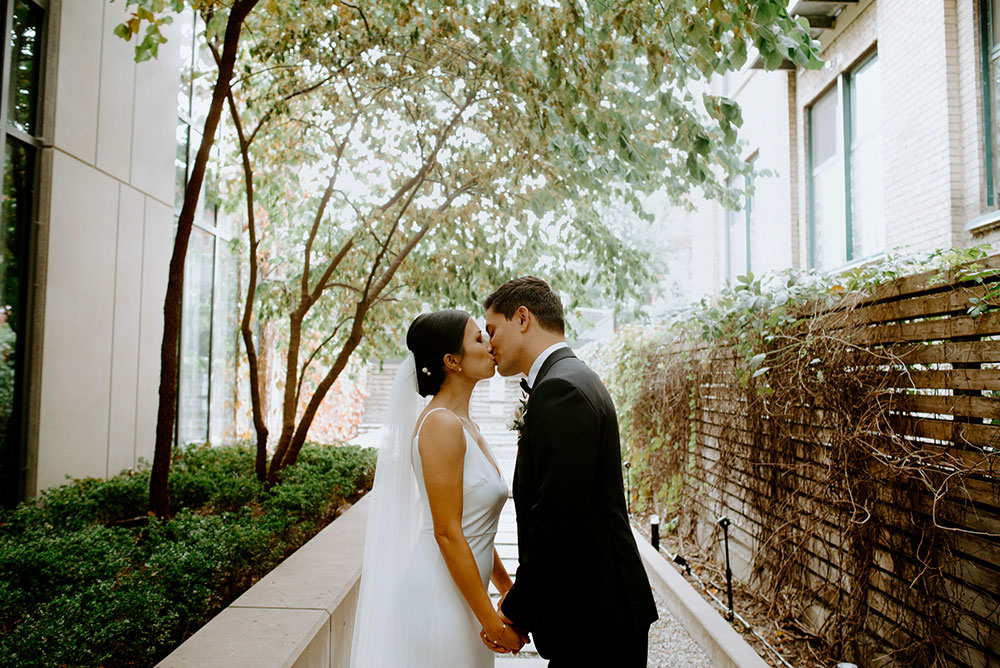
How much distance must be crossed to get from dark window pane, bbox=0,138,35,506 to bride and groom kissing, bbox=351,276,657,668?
3869 mm

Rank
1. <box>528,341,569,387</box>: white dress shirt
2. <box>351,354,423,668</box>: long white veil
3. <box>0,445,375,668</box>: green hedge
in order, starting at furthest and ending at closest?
<box>351,354,423,668</box>: long white veil, <box>0,445,375,668</box>: green hedge, <box>528,341,569,387</box>: white dress shirt

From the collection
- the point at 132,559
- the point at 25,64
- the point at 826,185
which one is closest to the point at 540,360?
the point at 132,559

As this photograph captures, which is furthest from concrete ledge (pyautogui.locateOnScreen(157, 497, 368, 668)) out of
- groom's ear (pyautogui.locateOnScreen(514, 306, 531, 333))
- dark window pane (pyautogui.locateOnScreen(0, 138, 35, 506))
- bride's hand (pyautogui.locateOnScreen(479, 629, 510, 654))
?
dark window pane (pyautogui.locateOnScreen(0, 138, 35, 506))

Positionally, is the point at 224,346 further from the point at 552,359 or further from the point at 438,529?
the point at 552,359

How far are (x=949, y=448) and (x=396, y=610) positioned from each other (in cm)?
260

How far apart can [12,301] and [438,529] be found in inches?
186

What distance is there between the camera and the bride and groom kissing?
82.4 inches

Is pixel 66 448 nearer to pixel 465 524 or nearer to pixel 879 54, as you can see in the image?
pixel 465 524

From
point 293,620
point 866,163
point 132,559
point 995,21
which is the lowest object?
point 293,620

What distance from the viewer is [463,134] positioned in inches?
271

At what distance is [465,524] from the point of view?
259 cm

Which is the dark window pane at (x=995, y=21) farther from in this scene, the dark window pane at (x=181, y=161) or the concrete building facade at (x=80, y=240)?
the dark window pane at (x=181, y=161)

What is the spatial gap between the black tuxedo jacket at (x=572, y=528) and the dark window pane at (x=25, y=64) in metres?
5.39

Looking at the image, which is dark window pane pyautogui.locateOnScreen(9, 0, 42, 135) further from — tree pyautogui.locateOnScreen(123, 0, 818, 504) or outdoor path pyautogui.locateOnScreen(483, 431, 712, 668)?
outdoor path pyautogui.locateOnScreen(483, 431, 712, 668)
